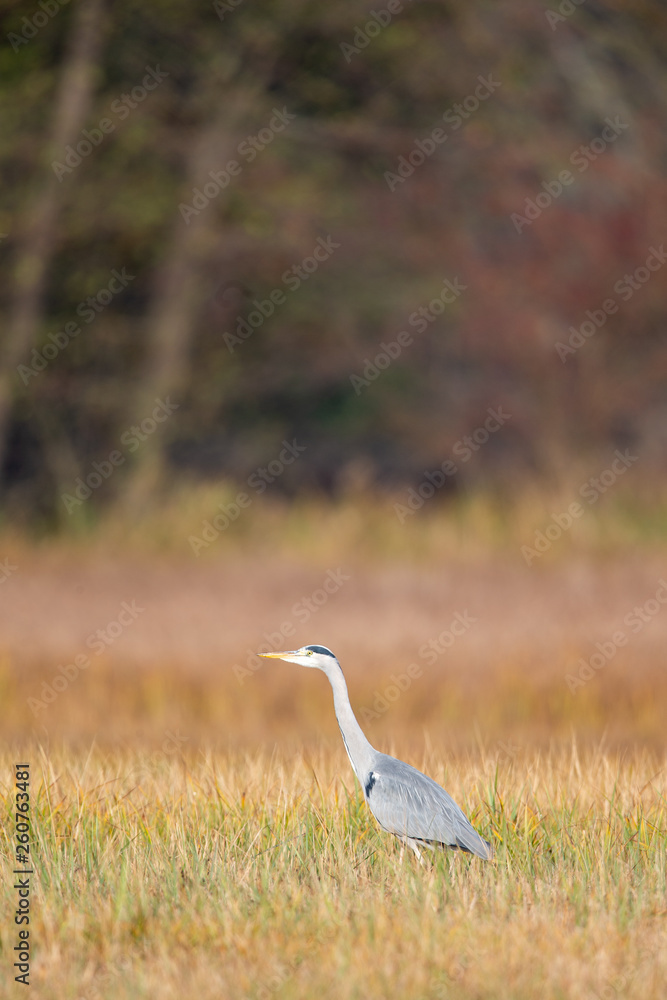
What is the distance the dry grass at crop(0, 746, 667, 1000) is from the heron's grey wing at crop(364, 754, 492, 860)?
0.13 meters

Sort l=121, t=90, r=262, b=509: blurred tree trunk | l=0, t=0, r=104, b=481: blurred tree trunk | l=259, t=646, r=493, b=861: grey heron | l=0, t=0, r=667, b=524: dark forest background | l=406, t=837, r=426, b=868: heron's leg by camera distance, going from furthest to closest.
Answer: l=121, t=90, r=262, b=509: blurred tree trunk < l=0, t=0, r=667, b=524: dark forest background < l=0, t=0, r=104, b=481: blurred tree trunk < l=406, t=837, r=426, b=868: heron's leg < l=259, t=646, r=493, b=861: grey heron

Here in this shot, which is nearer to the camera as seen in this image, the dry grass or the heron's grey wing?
the dry grass

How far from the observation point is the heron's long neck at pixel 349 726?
302cm

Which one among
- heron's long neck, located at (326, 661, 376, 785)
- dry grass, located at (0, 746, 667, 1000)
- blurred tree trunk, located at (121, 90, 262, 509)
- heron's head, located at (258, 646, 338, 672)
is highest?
blurred tree trunk, located at (121, 90, 262, 509)

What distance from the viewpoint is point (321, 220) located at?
45.3 feet

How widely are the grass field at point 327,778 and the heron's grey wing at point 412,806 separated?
0.17 meters

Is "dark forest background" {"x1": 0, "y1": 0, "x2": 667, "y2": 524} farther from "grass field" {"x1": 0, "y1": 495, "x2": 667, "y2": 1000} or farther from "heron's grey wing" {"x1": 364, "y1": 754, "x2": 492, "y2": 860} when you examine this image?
"heron's grey wing" {"x1": 364, "y1": 754, "x2": 492, "y2": 860}

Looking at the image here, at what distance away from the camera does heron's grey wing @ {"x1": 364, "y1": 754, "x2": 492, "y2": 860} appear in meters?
Answer: 3.13

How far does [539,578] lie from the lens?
10219 millimetres

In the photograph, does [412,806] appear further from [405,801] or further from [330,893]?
[330,893]

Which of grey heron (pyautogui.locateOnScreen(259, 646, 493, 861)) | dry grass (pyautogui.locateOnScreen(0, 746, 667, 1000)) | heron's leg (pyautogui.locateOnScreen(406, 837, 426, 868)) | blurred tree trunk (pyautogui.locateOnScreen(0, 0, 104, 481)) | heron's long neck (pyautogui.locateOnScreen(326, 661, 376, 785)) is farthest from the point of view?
blurred tree trunk (pyautogui.locateOnScreen(0, 0, 104, 481))

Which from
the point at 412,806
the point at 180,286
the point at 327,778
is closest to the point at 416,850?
the point at 412,806

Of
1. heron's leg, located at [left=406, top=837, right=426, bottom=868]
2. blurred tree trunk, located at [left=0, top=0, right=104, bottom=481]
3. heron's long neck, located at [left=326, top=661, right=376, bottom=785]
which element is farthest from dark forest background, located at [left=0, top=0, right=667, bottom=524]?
heron's long neck, located at [left=326, top=661, right=376, bottom=785]

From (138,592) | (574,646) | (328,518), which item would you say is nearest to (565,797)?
(574,646)
